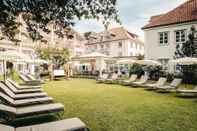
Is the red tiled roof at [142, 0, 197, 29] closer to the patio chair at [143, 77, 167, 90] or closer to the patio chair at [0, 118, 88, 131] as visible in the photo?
the patio chair at [143, 77, 167, 90]

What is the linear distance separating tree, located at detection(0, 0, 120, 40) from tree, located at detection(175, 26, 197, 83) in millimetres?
16538

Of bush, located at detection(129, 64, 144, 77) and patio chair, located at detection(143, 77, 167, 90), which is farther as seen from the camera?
bush, located at detection(129, 64, 144, 77)

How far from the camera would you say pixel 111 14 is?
6.02 meters

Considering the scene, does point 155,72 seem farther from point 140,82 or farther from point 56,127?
point 56,127

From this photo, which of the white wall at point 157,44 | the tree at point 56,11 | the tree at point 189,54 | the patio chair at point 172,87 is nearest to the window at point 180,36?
the white wall at point 157,44

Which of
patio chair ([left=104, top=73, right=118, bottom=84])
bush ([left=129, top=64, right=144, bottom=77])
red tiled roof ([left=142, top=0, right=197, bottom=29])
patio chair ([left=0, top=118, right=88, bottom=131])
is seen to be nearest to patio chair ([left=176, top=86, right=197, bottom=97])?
patio chair ([left=104, top=73, right=118, bottom=84])

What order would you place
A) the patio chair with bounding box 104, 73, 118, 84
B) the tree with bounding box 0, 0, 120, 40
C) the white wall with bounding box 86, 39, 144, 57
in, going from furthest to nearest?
the white wall with bounding box 86, 39, 144, 57 < the patio chair with bounding box 104, 73, 118, 84 < the tree with bounding box 0, 0, 120, 40

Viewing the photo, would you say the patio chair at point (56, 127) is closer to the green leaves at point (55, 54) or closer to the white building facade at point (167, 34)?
the white building facade at point (167, 34)

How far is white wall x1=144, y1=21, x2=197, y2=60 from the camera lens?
23.7 m

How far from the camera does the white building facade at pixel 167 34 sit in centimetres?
2313

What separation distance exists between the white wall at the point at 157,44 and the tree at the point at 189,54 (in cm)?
126

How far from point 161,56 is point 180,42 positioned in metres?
2.61

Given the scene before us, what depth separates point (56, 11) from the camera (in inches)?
233

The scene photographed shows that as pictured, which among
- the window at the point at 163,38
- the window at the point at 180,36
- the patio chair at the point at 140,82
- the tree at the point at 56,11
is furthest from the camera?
the window at the point at 163,38
